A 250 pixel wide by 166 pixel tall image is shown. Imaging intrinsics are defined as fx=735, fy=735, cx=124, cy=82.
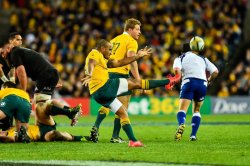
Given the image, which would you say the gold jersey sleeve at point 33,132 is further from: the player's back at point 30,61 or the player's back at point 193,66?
the player's back at point 193,66

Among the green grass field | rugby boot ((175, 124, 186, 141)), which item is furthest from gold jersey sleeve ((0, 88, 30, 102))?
rugby boot ((175, 124, 186, 141))

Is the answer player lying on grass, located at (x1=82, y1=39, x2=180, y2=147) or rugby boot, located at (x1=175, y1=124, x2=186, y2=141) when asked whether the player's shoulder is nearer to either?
player lying on grass, located at (x1=82, y1=39, x2=180, y2=147)

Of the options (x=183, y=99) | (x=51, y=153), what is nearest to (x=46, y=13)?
(x=183, y=99)

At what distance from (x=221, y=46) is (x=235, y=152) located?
21962 mm

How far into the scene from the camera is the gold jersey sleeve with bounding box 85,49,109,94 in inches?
543

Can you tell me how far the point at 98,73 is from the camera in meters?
14.0

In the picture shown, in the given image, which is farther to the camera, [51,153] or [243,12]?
[243,12]

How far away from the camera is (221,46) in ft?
112

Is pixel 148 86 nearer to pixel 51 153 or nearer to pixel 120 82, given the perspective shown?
pixel 120 82

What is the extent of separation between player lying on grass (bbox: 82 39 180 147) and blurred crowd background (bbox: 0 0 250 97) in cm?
1789

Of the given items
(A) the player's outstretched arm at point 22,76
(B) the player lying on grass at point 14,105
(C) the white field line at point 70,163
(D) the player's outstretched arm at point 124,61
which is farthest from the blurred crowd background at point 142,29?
(C) the white field line at point 70,163

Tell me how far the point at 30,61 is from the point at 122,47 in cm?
203

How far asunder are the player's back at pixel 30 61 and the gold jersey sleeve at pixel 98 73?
1.89 metres

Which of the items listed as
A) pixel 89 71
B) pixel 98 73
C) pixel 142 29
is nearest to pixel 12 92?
pixel 89 71
